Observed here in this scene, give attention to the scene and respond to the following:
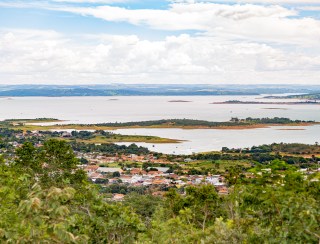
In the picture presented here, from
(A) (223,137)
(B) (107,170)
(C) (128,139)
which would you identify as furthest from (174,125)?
(B) (107,170)

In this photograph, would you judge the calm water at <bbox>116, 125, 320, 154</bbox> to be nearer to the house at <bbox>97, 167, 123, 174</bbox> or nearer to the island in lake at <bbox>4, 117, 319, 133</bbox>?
the island in lake at <bbox>4, 117, 319, 133</bbox>

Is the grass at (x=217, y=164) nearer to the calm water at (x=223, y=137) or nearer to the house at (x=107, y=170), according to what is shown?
the house at (x=107, y=170)

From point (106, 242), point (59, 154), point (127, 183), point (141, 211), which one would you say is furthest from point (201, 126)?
point (106, 242)

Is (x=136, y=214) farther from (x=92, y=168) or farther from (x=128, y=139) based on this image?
(x=128, y=139)

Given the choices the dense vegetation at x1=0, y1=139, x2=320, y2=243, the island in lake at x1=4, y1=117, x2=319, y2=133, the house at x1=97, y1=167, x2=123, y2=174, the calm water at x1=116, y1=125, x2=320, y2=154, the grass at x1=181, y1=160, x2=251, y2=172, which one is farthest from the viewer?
the island in lake at x1=4, y1=117, x2=319, y2=133

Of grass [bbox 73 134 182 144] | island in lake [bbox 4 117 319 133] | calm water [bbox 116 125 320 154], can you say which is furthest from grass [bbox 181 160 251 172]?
island in lake [bbox 4 117 319 133]

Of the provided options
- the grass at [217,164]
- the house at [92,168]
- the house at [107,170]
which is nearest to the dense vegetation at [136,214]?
the house at [107,170]

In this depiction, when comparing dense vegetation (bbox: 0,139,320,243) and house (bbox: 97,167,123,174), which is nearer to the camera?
dense vegetation (bbox: 0,139,320,243)

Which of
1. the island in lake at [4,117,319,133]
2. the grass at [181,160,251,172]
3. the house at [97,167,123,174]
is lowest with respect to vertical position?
the house at [97,167,123,174]

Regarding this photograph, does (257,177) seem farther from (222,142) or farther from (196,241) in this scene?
(222,142)
